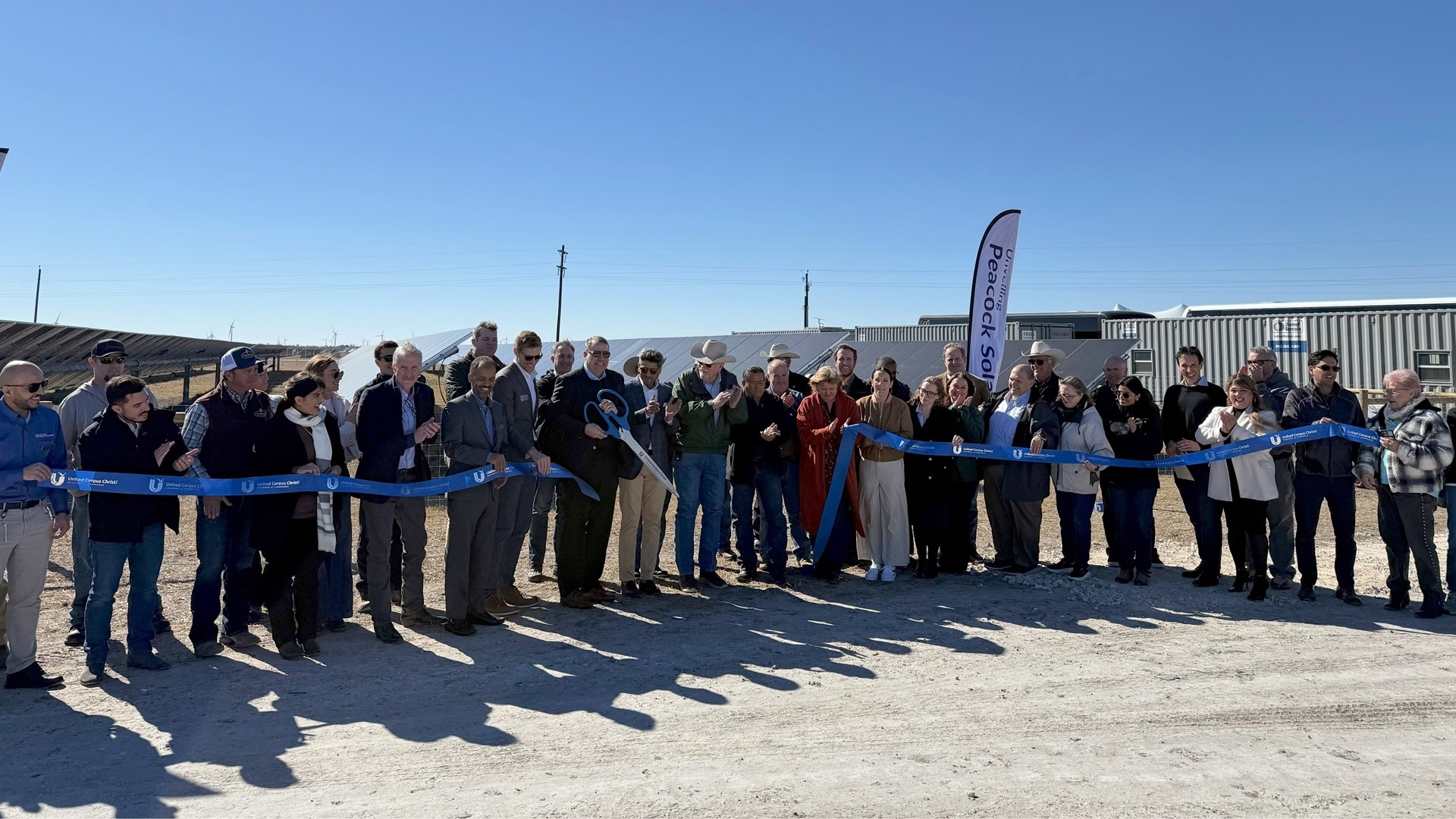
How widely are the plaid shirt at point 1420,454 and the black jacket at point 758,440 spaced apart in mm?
4559

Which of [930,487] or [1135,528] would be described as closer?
[1135,528]

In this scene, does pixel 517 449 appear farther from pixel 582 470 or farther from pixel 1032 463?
pixel 1032 463

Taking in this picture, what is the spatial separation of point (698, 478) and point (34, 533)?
4395 millimetres

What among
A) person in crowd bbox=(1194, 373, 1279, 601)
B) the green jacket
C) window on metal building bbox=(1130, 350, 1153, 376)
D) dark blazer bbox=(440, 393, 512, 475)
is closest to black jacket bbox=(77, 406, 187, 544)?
dark blazer bbox=(440, 393, 512, 475)

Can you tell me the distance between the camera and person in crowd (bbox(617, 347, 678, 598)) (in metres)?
7.16

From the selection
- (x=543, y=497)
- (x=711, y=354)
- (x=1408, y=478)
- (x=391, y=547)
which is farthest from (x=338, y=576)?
(x=1408, y=478)

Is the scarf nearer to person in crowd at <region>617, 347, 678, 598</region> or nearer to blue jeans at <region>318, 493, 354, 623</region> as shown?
blue jeans at <region>318, 493, 354, 623</region>

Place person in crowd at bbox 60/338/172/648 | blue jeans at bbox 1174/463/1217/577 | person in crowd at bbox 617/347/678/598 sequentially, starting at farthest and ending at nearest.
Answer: blue jeans at bbox 1174/463/1217/577 < person in crowd at bbox 617/347/678/598 < person in crowd at bbox 60/338/172/648

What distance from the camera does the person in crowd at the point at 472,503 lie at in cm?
619

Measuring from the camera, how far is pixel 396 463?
6.07m

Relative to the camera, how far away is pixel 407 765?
3988 millimetres

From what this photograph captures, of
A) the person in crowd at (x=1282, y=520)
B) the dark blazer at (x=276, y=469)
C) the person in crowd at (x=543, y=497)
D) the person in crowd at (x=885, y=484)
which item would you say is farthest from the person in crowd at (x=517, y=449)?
the person in crowd at (x=1282, y=520)

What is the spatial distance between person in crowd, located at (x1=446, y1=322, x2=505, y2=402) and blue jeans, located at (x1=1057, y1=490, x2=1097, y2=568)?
16.7 feet

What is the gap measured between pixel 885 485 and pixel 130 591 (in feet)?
18.4
